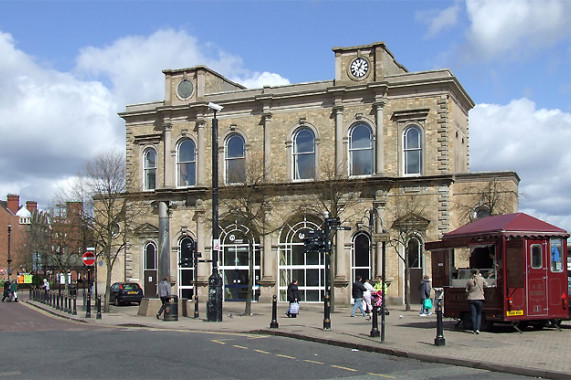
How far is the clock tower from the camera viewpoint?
3819 centimetres

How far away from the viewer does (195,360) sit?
14.4 meters

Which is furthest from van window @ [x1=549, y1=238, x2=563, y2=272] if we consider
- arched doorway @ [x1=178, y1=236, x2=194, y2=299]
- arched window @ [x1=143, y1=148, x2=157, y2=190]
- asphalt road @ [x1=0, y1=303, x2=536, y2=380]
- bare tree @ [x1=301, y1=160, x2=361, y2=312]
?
arched window @ [x1=143, y1=148, x2=157, y2=190]

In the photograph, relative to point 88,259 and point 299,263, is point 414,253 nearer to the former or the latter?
point 299,263

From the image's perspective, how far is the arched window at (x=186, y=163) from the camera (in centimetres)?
4347

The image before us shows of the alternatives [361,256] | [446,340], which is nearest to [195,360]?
[446,340]

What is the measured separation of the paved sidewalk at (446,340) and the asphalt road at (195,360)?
37 cm

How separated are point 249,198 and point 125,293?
11555mm

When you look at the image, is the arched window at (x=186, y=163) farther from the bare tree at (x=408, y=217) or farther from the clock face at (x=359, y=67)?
the bare tree at (x=408, y=217)

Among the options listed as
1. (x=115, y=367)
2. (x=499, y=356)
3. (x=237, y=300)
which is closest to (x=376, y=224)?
(x=237, y=300)

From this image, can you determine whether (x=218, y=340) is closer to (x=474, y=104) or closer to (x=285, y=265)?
(x=285, y=265)

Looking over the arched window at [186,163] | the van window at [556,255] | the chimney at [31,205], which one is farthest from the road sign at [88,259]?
the chimney at [31,205]

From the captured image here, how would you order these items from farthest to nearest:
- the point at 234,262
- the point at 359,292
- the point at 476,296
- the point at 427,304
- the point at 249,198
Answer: the point at 234,262
the point at 249,198
the point at 427,304
the point at 359,292
the point at 476,296

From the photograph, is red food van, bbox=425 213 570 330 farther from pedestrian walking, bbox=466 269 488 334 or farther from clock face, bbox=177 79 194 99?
clock face, bbox=177 79 194 99

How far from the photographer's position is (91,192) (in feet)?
119
